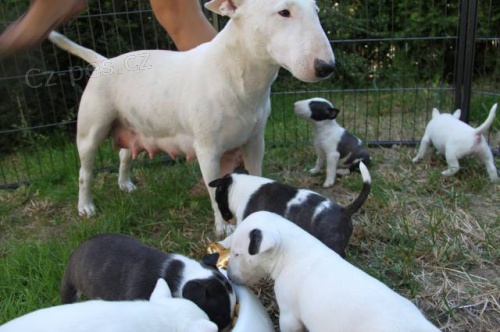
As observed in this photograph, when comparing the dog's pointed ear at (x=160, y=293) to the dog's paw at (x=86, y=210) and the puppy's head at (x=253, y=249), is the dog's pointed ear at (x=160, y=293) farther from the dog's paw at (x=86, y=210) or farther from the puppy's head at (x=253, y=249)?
the dog's paw at (x=86, y=210)

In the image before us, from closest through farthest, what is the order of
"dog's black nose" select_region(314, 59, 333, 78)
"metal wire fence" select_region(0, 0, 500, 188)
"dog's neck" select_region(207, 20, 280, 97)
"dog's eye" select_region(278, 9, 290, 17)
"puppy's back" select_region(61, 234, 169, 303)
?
"puppy's back" select_region(61, 234, 169, 303) < "dog's black nose" select_region(314, 59, 333, 78) < "dog's eye" select_region(278, 9, 290, 17) < "dog's neck" select_region(207, 20, 280, 97) < "metal wire fence" select_region(0, 0, 500, 188)

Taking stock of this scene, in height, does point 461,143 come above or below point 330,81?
above

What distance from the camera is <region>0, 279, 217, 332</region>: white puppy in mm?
1796

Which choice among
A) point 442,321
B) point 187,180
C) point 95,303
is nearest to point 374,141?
point 187,180

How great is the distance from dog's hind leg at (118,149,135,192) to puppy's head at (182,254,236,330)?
88.5 inches

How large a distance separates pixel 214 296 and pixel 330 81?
5022mm

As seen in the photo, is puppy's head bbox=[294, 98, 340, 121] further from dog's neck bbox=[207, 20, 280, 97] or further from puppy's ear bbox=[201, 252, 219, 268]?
puppy's ear bbox=[201, 252, 219, 268]

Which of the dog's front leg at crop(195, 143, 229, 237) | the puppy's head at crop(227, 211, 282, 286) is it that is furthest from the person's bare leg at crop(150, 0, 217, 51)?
the puppy's head at crop(227, 211, 282, 286)

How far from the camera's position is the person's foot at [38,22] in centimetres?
184

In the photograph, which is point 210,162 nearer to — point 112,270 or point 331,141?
point 112,270

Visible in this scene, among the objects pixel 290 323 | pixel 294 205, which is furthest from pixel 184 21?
pixel 290 323

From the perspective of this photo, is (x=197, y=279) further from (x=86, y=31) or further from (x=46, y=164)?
(x=86, y=31)

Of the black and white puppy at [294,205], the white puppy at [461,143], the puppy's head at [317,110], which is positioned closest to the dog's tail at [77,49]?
the black and white puppy at [294,205]

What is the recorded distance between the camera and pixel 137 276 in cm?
240
